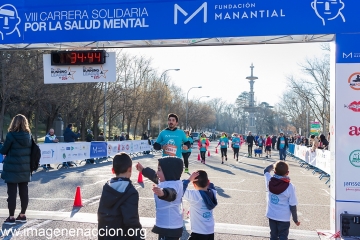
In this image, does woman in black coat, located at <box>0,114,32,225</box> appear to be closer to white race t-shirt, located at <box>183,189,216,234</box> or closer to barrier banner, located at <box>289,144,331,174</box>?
white race t-shirt, located at <box>183,189,216,234</box>

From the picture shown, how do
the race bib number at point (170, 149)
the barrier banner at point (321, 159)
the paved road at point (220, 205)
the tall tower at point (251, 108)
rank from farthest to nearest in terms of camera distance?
the tall tower at point (251, 108), the barrier banner at point (321, 159), the race bib number at point (170, 149), the paved road at point (220, 205)

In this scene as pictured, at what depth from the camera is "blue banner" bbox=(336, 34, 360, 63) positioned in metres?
6.94

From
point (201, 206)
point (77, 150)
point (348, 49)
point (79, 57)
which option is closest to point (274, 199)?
point (201, 206)

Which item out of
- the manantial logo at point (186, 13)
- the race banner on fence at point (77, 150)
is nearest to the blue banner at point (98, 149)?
the race banner on fence at point (77, 150)

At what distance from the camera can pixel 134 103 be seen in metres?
48.6

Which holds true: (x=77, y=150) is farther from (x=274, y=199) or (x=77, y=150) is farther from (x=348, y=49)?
(x=274, y=199)

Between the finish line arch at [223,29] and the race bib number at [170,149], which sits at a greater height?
the finish line arch at [223,29]

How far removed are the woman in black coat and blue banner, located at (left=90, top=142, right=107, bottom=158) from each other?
1493cm

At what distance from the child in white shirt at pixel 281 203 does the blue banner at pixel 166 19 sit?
302cm

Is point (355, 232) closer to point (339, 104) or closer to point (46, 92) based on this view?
point (339, 104)

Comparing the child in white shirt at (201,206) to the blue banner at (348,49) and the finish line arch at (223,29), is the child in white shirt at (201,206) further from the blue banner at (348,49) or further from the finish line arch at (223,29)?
the blue banner at (348,49)

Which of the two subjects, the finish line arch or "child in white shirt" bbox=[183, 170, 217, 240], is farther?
the finish line arch

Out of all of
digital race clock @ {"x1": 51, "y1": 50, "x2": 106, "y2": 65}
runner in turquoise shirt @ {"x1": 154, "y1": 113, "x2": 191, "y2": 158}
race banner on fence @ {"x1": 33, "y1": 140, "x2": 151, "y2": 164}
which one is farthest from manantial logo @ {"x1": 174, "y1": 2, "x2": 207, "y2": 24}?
race banner on fence @ {"x1": 33, "y1": 140, "x2": 151, "y2": 164}

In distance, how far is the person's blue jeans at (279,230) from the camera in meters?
5.65
